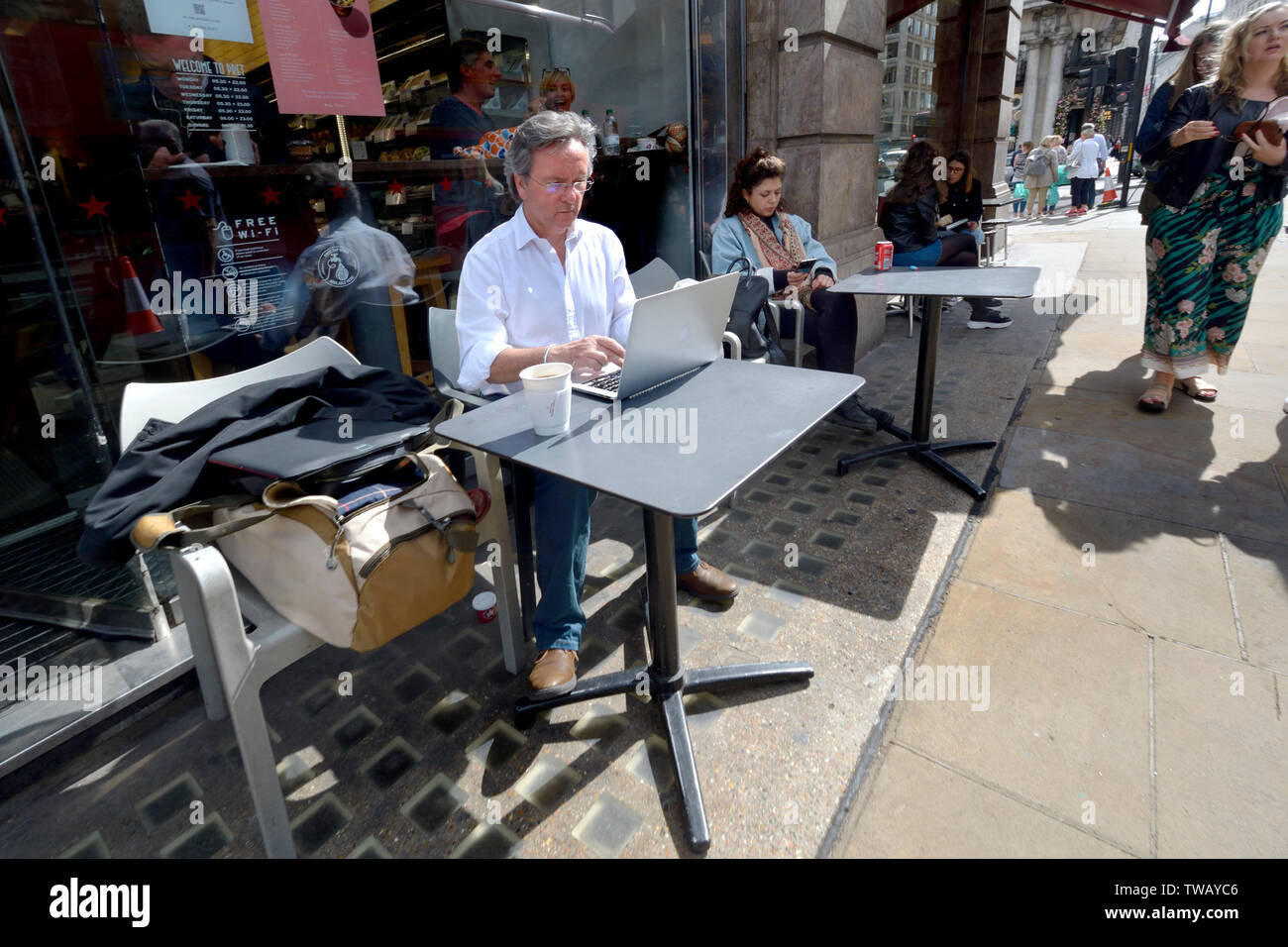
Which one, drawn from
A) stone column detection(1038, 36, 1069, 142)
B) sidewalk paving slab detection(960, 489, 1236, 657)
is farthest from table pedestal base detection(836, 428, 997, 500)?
stone column detection(1038, 36, 1069, 142)

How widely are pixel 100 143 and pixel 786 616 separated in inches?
107

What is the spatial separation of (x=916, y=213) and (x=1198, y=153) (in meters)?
2.04

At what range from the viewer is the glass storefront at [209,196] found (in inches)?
82.7

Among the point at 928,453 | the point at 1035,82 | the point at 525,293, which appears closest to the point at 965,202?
the point at 928,453

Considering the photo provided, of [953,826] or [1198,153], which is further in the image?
[1198,153]

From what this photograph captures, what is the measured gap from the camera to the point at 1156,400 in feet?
12.6

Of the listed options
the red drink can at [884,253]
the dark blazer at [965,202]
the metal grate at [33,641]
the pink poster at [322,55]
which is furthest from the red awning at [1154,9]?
the metal grate at [33,641]

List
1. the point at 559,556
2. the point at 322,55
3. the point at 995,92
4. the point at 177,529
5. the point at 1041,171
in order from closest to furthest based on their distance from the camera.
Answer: the point at 177,529
the point at 559,556
the point at 322,55
the point at 995,92
the point at 1041,171

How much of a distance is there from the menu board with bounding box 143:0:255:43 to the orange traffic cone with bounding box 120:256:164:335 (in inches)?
29.8

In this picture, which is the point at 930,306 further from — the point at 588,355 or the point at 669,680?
the point at 669,680

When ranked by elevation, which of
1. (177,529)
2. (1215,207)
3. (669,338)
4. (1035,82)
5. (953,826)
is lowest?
(953,826)

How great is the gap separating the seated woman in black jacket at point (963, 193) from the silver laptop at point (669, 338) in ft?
17.0

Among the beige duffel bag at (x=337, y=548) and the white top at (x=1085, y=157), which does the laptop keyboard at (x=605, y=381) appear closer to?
the beige duffel bag at (x=337, y=548)

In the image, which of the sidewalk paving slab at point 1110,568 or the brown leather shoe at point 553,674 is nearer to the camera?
the brown leather shoe at point 553,674
